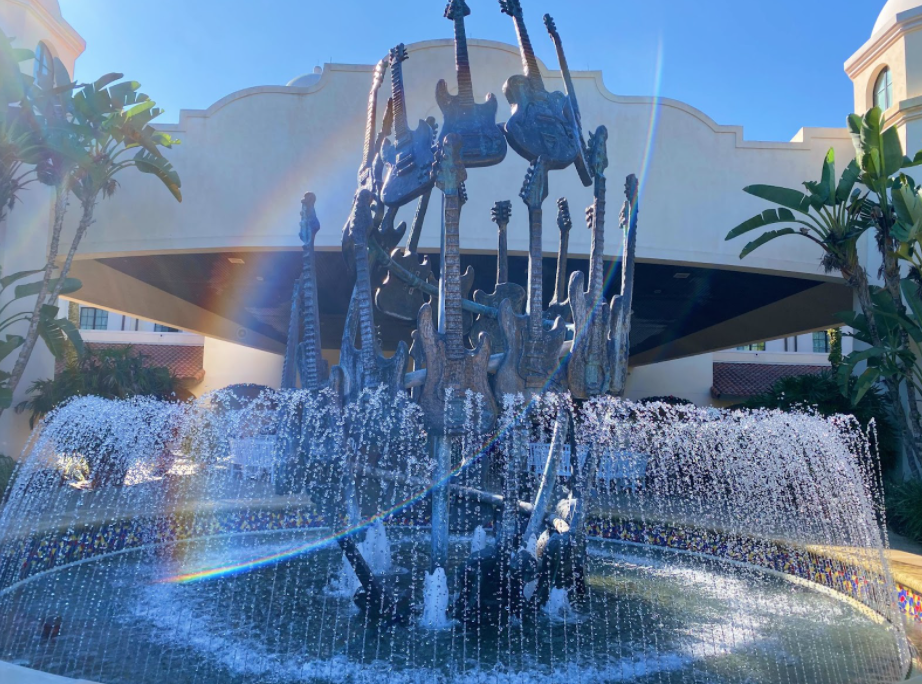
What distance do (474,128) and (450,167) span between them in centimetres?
68

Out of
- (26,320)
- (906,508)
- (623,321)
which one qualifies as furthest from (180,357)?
(623,321)

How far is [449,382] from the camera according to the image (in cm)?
662

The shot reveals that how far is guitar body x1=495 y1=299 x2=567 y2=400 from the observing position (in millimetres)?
6793

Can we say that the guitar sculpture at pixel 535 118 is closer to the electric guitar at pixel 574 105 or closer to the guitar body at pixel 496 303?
the electric guitar at pixel 574 105

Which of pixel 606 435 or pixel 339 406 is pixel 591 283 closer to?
pixel 606 435

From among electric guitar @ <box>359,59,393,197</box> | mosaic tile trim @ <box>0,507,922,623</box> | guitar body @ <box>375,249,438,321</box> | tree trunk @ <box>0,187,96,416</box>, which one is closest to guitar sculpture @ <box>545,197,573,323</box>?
guitar body @ <box>375,249,438,321</box>

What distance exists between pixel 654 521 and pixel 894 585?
3.65 meters

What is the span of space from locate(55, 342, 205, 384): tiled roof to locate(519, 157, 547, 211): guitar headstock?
26305 mm

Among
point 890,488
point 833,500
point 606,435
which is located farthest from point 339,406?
point 890,488

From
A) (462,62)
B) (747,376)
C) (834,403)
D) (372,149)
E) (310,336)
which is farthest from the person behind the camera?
(747,376)

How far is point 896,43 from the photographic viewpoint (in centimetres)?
1587

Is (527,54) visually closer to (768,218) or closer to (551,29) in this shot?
(551,29)

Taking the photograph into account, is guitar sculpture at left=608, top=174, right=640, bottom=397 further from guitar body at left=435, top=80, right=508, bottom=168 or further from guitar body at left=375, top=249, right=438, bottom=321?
guitar body at left=375, top=249, right=438, bottom=321

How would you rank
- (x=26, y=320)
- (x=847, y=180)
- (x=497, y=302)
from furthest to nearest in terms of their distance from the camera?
1. (x=26, y=320)
2. (x=847, y=180)
3. (x=497, y=302)
